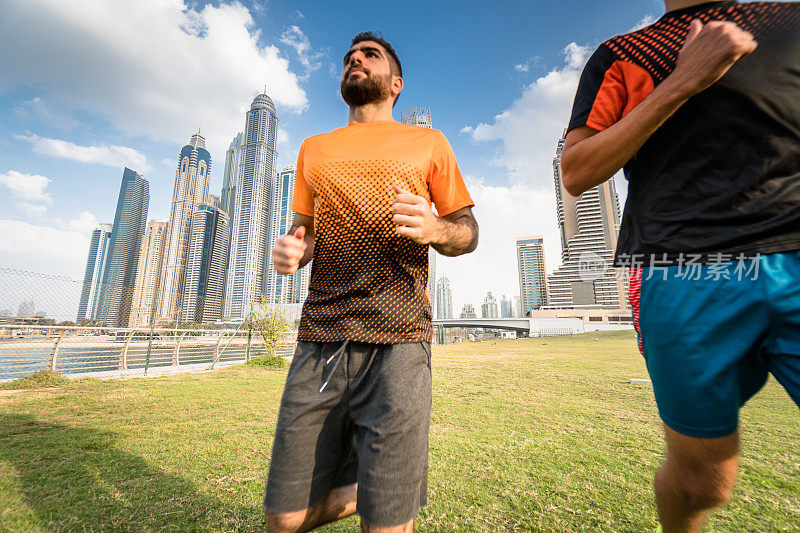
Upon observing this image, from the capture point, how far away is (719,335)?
3.04ft

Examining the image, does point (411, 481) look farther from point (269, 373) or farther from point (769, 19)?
point (269, 373)

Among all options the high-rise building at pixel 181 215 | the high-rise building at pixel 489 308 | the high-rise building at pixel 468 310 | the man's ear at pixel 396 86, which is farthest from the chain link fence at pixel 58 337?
the high-rise building at pixel 489 308

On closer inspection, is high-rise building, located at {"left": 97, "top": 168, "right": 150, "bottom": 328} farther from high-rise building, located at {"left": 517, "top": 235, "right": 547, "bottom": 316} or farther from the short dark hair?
high-rise building, located at {"left": 517, "top": 235, "right": 547, "bottom": 316}

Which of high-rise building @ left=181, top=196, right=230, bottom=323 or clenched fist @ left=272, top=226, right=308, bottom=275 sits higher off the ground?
high-rise building @ left=181, top=196, right=230, bottom=323

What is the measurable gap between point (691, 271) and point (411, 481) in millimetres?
1129

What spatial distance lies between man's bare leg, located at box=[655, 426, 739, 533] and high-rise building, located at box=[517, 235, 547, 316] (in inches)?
4335

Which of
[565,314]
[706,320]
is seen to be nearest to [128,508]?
[706,320]

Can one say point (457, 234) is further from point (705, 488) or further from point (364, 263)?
point (705, 488)

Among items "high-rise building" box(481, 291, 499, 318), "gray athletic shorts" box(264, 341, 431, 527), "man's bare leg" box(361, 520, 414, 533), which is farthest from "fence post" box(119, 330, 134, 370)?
"high-rise building" box(481, 291, 499, 318)

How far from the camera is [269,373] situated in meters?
9.73

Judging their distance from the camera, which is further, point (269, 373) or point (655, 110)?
point (269, 373)

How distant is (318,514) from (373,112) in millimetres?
1850

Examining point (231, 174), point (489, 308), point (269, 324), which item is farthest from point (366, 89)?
point (489, 308)

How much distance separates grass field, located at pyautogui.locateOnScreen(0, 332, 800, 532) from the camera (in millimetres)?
2221
